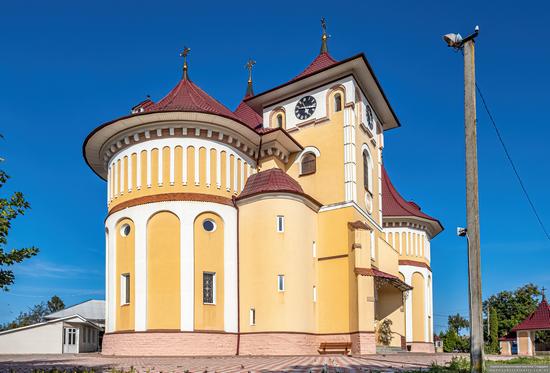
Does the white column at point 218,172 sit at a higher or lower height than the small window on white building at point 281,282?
higher

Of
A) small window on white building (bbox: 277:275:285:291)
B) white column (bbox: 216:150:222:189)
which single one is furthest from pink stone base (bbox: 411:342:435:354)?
white column (bbox: 216:150:222:189)

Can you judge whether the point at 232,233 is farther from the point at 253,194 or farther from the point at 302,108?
the point at 302,108

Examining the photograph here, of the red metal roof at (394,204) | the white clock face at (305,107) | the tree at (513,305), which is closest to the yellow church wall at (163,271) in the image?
the white clock face at (305,107)

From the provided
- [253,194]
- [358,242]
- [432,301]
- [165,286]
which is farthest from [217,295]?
[432,301]

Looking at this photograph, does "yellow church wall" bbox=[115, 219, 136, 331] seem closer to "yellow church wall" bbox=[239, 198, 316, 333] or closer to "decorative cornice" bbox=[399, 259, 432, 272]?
"yellow church wall" bbox=[239, 198, 316, 333]

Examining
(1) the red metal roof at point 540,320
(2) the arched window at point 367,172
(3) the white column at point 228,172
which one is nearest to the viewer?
(3) the white column at point 228,172

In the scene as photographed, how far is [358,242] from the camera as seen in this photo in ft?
87.8

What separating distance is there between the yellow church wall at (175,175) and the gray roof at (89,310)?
30102 mm

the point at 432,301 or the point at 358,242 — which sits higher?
the point at 358,242

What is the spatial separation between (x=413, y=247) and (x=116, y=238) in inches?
891

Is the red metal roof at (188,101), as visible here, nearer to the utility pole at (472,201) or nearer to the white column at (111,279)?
the white column at (111,279)

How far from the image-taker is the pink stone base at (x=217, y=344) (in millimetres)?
23859

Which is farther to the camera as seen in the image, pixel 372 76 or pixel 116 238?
pixel 372 76

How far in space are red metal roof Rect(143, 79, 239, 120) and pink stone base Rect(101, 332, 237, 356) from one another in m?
10.1
